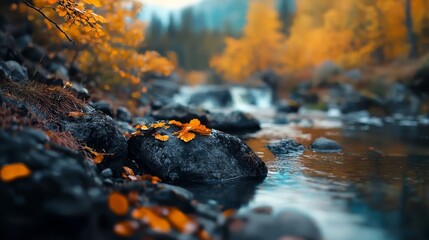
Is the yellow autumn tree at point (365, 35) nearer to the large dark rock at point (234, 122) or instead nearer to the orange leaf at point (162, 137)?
the large dark rock at point (234, 122)

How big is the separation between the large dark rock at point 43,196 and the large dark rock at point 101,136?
2.06m

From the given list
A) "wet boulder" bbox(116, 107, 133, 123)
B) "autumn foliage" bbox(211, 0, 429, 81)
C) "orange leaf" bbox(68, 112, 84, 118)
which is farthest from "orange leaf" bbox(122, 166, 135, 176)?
"autumn foliage" bbox(211, 0, 429, 81)

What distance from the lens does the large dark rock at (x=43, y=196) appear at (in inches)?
143

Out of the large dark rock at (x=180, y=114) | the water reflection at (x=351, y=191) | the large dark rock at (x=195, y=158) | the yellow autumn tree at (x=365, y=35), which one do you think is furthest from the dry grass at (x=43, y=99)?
the yellow autumn tree at (x=365, y=35)

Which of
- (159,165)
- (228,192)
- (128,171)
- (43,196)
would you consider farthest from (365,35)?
(43,196)

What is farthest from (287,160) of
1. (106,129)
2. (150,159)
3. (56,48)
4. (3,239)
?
(56,48)

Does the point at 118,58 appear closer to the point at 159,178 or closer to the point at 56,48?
the point at 56,48

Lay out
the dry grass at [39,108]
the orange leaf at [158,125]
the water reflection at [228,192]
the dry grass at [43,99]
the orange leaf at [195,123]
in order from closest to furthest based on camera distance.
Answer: the dry grass at [39,108], the water reflection at [228,192], the dry grass at [43,99], the orange leaf at [195,123], the orange leaf at [158,125]

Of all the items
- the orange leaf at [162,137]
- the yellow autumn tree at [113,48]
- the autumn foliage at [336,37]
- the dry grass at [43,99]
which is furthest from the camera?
the autumn foliage at [336,37]

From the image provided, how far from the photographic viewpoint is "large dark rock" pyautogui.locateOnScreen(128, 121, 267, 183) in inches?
273

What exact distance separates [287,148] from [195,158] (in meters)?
3.97

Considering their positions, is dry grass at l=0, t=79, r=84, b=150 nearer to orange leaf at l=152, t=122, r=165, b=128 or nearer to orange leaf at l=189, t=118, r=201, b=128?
orange leaf at l=152, t=122, r=165, b=128

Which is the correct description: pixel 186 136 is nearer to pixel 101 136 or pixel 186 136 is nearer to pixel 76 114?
pixel 101 136

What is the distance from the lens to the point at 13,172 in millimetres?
3918
